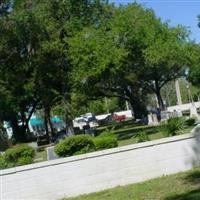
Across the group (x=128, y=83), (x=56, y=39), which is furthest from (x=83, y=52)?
(x=128, y=83)

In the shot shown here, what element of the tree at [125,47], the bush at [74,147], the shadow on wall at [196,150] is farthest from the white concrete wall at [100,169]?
the tree at [125,47]

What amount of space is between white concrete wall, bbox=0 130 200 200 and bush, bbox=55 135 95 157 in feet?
4.24

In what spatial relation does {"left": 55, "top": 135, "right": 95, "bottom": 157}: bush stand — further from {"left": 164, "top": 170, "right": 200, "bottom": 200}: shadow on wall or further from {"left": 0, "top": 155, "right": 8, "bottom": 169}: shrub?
{"left": 164, "top": 170, "right": 200, "bottom": 200}: shadow on wall

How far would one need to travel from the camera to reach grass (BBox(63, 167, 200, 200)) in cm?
1125

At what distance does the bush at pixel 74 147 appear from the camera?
15.5m

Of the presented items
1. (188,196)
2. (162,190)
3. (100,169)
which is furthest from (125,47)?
(188,196)

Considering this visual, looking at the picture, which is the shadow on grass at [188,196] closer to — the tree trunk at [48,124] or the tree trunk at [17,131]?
the tree trunk at [48,124]

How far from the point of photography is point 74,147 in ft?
51.2

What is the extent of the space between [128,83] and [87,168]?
4144cm

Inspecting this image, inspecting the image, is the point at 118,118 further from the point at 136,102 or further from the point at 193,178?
the point at 193,178

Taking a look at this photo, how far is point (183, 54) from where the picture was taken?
45469 mm

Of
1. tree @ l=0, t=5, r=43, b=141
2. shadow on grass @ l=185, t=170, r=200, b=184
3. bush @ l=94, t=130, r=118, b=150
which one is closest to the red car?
tree @ l=0, t=5, r=43, b=141

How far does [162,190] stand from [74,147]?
13.4 ft

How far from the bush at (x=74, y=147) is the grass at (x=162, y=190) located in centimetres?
192
